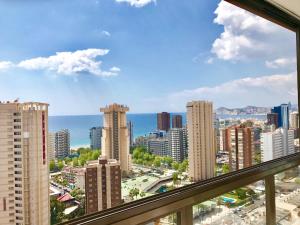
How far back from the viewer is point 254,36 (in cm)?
253

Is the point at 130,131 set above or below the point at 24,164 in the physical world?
above

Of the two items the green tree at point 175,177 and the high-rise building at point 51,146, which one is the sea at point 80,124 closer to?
the high-rise building at point 51,146

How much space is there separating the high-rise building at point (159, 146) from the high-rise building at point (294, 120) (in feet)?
5.97

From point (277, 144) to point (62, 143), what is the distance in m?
2.19

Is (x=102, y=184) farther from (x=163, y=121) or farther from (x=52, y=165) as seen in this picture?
(x=163, y=121)

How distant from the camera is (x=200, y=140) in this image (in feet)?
6.64

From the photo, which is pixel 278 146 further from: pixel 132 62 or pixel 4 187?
pixel 4 187

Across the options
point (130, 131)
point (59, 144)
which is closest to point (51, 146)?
point (59, 144)

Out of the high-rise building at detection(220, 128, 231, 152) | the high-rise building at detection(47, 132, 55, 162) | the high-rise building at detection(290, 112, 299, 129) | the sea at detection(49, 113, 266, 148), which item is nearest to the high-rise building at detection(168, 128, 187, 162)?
the sea at detection(49, 113, 266, 148)

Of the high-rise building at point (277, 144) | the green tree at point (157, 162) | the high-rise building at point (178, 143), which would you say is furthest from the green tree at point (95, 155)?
the high-rise building at point (277, 144)

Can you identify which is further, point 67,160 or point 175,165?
point 175,165

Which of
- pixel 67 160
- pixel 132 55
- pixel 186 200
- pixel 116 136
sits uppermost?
pixel 132 55

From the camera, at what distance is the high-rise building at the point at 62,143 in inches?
52.7

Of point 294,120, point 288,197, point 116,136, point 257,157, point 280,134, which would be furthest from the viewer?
point 294,120
